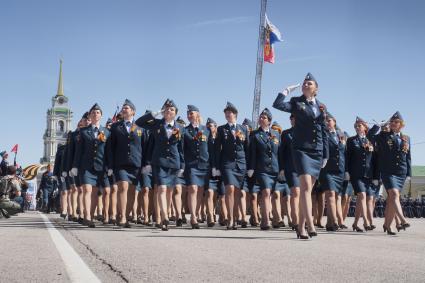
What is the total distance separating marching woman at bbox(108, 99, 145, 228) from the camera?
10914 mm

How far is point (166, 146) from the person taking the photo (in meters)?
9.98

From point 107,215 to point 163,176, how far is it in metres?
2.53

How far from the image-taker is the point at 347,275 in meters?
4.23

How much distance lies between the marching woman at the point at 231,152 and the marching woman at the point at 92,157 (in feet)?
7.10

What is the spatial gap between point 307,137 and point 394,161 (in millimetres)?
2664

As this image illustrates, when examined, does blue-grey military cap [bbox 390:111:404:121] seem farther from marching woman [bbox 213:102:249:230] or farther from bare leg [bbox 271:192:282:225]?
bare leg [bbox 271:192:282:225]

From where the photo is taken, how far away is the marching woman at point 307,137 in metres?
7.93

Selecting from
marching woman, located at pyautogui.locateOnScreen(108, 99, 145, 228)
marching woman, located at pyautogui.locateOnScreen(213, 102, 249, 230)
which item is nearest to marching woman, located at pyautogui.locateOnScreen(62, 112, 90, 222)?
marching woman, located at pyautogui.locateOnScreen(108, 99, 145, 228)

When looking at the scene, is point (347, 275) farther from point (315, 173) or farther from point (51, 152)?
point (51, 152)

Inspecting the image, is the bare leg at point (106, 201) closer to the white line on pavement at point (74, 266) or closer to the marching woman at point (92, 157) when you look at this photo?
the marching woman at point (92, 157)

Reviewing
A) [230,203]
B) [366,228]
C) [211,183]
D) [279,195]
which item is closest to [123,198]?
[230,203]

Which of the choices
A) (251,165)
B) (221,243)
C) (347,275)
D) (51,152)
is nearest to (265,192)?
(251,165)

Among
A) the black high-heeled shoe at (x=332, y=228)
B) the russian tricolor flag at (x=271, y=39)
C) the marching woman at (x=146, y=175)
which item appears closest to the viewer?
the black high-heeled shoe at (x=332, y=228)

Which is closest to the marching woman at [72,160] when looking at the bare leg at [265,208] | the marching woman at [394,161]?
the bare leg at [265,208]
